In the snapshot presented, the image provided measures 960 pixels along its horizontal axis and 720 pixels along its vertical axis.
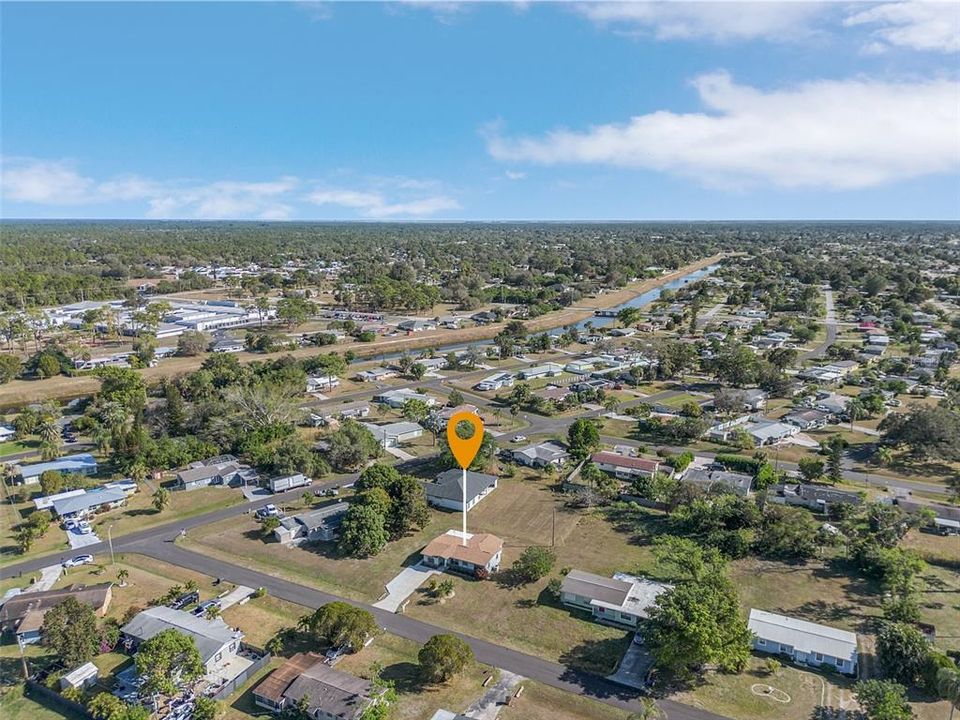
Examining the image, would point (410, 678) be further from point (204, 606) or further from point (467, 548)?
point (204, 606)

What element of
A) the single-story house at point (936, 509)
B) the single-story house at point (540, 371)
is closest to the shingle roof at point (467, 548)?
the single-story house at point (936, 509)

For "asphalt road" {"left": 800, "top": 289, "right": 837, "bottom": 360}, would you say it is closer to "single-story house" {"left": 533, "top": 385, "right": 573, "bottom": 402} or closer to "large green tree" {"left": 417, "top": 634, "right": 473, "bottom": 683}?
"single-story house" {"left": 533, "top": 385, "right": 573, "bottom": 402}

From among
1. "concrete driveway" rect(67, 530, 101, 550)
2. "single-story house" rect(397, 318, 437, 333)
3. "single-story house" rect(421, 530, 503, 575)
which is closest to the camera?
"single-story house" rect(421, 530, 503, 575)

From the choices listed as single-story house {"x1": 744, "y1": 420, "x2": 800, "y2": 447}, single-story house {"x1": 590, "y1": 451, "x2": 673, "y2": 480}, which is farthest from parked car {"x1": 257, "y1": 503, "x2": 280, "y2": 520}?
single-story house {"x1": 744, "y1": 420, "x2": 800, "y2": 447}

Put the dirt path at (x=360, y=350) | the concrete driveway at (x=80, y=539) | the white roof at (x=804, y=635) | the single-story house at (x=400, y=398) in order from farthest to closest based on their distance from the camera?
the dirt path at (x=360, y=350) < the single-story house at (x=400, y=398) < the concrete driveway at (x=80, y=539) < the white roof at (x=804, y=635)

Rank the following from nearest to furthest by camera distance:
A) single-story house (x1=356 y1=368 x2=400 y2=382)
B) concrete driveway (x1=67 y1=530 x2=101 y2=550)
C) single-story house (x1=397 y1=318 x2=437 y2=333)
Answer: concrete driveway (x1=67 y1=530 x2=101 y2=550) < single-story house (x1=356 y1=368 x2=400 y2=382) < single-story house (x1=397 y1=318 x2=437 y2=333)

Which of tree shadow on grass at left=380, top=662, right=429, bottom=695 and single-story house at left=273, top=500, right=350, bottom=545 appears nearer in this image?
tree shadow on grass at left=380, top=662, right=429, bottom=695

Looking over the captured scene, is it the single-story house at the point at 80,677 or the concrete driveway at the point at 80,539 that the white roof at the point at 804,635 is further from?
the concrete driveway at the point at 80,539
